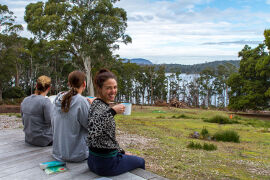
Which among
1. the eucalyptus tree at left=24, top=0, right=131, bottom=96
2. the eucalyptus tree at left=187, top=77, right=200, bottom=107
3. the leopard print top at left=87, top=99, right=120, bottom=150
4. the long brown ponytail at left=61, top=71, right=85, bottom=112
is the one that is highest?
the eucalyptus tree at left=24, top=0, right=131, bottom=96

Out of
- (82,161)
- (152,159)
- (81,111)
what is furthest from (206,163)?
(81,111)

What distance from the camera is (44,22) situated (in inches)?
673

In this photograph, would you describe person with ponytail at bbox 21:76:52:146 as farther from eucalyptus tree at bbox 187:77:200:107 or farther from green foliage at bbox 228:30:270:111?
eucalyptus tree at bbox 187:77:200:107

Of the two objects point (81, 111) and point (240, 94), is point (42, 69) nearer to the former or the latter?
point (240, 94)

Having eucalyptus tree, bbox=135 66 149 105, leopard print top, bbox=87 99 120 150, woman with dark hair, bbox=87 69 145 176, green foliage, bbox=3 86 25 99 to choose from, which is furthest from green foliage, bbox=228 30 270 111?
green foliage, bbox=3 86 25 99

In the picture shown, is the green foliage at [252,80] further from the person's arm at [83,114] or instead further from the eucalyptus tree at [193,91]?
the person's arm at [83,114]

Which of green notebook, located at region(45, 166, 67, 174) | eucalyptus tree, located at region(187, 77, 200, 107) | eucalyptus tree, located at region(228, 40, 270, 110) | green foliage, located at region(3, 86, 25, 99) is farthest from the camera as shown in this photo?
eucalyptus tree, located at region(187, 77, 200, 107)

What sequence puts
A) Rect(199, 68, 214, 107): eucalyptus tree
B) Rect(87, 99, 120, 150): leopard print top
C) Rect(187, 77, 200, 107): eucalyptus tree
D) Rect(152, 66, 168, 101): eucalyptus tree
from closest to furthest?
Rect(87, 99, 120, 150): leopard print top, Rect(152, 66, 168, 101): eucalyptus tree, Rect(199, 68, 214, 107): eucalyptus tree, Rect(187, 77, 200, 107): eucalyptus tree

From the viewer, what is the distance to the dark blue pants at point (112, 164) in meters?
2.36

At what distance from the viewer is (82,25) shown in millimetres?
18891

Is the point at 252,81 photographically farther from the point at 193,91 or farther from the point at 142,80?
the point at 193,91

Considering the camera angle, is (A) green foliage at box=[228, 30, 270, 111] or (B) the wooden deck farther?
(A) green foliage at box=[228, 30, 270, 111]

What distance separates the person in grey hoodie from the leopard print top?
42 cm

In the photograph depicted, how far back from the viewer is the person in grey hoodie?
8.86ft
